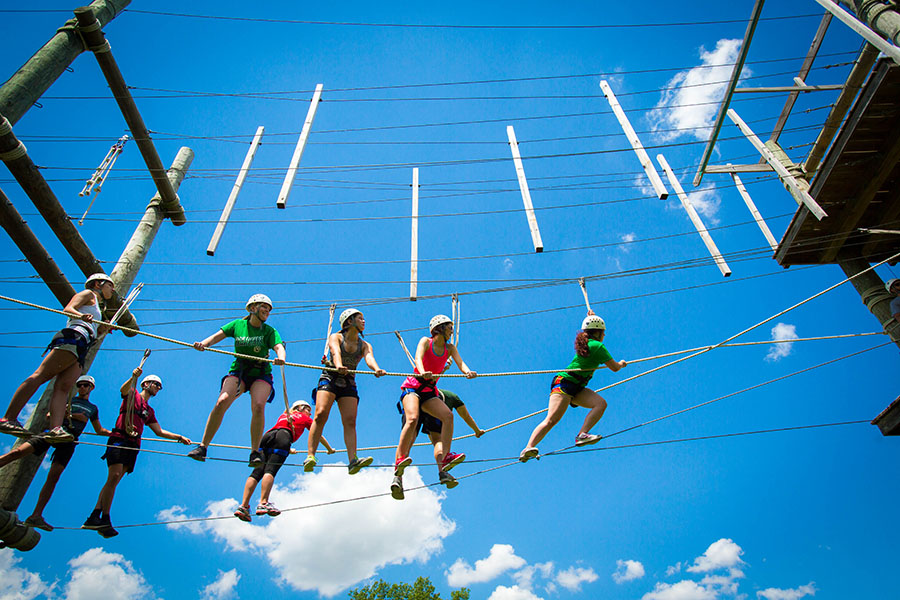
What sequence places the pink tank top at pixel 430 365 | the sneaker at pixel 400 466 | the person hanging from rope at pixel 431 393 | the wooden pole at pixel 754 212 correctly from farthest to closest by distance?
the wooden pole at pixel 754 212 → the pink tank top at pixel 430 365 → the person hanging from rope at pixel 431 393 → the sneaker at pixel 400 466

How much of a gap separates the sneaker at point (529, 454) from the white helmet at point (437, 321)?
5.50 feet

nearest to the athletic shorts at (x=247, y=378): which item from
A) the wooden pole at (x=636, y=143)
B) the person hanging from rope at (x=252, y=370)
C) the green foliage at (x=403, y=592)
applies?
the person hanging from rope at (x=252, y=370)

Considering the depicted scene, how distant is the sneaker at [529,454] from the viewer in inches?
245

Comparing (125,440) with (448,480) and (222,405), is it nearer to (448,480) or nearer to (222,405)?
(222,405)

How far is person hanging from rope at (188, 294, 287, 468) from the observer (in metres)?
6.04

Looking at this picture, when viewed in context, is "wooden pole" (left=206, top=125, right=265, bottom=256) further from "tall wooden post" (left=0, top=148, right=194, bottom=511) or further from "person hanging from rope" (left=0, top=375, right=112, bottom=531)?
"person hanging from rope" (left=0, top=375, right=112, bottom=531)

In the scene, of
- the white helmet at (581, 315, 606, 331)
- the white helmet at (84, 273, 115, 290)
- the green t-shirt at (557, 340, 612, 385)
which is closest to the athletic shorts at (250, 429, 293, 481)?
the white helmet at (84, 273, 115, 290)

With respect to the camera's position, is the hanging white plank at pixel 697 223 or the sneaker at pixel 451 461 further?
the hanging white plank at pixel 697 223

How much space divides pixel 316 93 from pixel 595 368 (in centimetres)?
627

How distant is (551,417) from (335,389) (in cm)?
245

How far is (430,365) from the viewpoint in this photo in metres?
6.27

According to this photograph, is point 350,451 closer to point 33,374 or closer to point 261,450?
point 261,450

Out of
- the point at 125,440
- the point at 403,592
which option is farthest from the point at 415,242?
the point at 403,592

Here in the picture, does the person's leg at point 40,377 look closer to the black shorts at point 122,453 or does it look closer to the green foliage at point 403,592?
the black shorts at point 122,453
